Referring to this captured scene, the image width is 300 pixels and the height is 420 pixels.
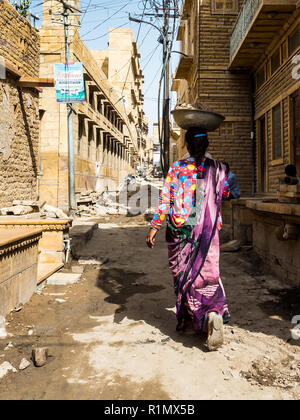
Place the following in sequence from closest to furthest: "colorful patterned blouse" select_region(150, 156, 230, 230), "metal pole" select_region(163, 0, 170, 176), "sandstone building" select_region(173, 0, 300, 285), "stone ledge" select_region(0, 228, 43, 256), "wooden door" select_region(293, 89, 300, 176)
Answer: "colorful patterned blouse" select_region(150, 156, 230, 230) < "stone ledge" select_region(0, 228, 43, 256) < "sandstone building" select_region(173, 0, 300, 285) < "wooden door" select_region(293, 89, 300, 176) < "metal pole" select_region(163, 0, 170, 176)

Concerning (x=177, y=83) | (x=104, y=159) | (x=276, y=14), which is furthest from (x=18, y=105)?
(x=177, y=83)

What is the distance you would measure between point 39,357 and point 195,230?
1.62 metres

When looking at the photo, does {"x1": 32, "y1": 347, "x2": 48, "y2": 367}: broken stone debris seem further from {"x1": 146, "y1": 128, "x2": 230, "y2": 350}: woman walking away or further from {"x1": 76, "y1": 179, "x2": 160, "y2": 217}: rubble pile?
{"x1": 76, "y1": 179, "x2": 160, "y2": 217}: rubble pile

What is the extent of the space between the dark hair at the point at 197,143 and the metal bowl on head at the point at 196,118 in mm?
59

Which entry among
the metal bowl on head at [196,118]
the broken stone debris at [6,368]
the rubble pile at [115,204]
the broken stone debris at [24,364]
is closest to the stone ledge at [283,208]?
the metal bowl on head at [196,118]

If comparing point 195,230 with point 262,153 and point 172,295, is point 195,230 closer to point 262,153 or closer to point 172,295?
point 172,295

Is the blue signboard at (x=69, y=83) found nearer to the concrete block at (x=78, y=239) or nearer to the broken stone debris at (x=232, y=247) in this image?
the concrete block at (x=78, y=239)

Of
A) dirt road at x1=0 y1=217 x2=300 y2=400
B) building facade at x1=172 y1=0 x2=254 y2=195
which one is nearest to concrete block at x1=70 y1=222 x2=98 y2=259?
dirt road at x1=0 y1=217 x2=300 y2=400

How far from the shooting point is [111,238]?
10133 millimetres

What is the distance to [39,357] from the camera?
2682 millimetres

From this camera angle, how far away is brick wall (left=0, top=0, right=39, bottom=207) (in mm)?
9477

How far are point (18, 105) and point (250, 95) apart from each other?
8.23m

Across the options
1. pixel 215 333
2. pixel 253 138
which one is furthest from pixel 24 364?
pixel 253 138

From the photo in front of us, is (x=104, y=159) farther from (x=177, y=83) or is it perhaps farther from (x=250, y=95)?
(x=250, y=95)
